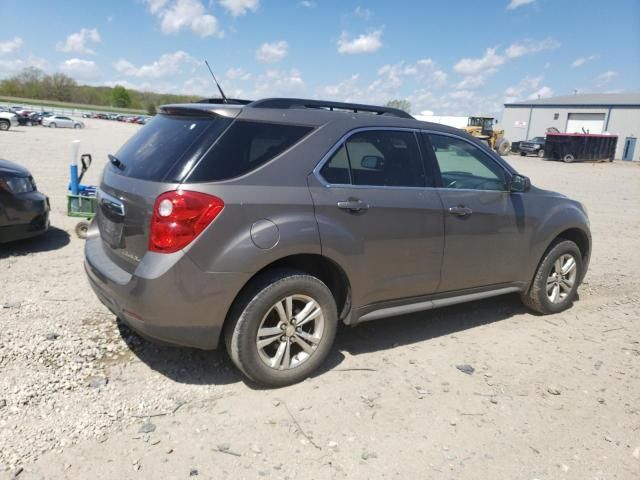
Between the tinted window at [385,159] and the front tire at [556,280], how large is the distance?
72.4 inches

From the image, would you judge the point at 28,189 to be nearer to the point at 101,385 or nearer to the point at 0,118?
the point at 101,385

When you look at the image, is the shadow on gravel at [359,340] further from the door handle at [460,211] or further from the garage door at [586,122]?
the garage door at [586,122]

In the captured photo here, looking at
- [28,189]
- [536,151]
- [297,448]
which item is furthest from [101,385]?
[536,151]

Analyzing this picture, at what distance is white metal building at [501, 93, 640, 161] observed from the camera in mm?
48875

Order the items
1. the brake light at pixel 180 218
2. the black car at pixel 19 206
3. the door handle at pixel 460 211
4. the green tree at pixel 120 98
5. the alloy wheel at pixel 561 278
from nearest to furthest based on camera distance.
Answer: the brake light at pixel 180 218 → the door handle at pixel 460 211 → the alloy wheel at pixel 561 278 → the black car at pixel 19 206 → the green tree at pixel 120 98

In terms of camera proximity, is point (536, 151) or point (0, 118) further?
point (536, 151)

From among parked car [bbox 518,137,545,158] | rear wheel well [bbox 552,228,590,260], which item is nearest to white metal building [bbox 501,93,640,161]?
parked car [bbox 518,137,545,158]

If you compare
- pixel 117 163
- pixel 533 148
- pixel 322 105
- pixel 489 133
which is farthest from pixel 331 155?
pixel 533 148

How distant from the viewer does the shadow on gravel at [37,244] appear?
5.92 metres

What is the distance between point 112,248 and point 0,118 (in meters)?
36.8

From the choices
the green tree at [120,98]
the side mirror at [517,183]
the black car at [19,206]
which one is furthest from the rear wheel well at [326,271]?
the green tree at [120,98]

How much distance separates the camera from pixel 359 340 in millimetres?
4254

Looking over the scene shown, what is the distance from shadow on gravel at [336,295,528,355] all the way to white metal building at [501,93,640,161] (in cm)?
4531

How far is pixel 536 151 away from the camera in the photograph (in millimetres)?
41188
